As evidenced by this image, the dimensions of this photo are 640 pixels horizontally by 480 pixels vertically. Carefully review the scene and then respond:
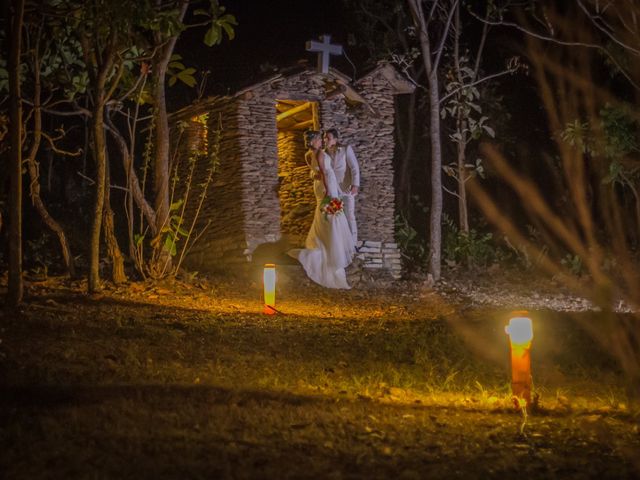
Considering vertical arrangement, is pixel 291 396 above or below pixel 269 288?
below

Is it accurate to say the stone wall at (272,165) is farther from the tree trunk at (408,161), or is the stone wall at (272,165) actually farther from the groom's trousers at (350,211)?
the tree trunk at (408,161)

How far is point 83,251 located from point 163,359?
12953mm

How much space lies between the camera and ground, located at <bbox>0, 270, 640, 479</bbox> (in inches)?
210

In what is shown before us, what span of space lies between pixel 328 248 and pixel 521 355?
8.91m

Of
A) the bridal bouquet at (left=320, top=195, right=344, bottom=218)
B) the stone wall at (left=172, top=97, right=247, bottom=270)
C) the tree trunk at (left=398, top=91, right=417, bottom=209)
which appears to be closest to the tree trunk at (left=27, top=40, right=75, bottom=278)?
the stone wall at (left=172, top=97, right=247, bottom=270)

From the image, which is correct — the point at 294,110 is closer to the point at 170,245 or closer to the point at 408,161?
the point at 170,245

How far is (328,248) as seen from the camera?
1566 centimetres

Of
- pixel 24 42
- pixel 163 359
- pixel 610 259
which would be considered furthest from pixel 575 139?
pixel 163 359

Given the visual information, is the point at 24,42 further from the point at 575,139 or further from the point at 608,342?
the point at 575,139

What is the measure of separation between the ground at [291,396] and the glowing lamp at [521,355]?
198 millimetres

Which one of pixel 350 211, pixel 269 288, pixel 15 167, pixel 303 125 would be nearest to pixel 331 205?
pixel 350 211

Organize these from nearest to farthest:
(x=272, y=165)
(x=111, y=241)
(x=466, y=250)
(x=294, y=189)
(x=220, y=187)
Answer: (x=111, y=241)
(x=272, y=165)
(x=220, y=187)
(x=294, y=189)
(x=466, y=250)

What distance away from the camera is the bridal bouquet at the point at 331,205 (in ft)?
50.9

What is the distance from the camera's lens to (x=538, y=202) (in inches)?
1103
